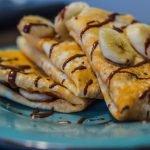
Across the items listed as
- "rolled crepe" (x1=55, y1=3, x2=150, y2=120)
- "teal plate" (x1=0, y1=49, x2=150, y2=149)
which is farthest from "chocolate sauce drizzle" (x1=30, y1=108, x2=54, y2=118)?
"rolled crepe" (x1=55, y1=3, x2=150, y2=120)

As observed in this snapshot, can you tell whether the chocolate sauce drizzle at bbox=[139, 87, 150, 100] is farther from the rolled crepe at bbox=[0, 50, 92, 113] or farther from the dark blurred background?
the dark blurred background

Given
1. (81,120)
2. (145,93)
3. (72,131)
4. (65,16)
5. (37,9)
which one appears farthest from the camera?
(37,9)

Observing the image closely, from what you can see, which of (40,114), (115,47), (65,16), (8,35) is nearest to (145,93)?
(115,47)

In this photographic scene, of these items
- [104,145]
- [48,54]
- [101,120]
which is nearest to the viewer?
[104,145]

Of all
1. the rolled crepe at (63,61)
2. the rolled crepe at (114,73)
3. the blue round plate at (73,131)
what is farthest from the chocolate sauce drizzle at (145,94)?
the rolled crepe at (63,61)

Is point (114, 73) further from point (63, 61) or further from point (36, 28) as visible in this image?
point (36, 28)

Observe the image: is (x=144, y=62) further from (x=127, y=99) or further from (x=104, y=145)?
(x=104, y=145)

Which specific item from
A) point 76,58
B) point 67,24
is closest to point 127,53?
point 76,58
